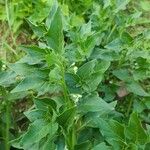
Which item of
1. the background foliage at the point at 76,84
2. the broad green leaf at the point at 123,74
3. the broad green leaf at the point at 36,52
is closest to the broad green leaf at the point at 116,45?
the background foliage at the point at 76,84

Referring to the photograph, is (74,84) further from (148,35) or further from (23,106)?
(23,106)

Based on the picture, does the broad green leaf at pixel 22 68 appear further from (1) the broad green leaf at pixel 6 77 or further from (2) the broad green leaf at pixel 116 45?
(2) the broad green leaf at pixel 116 45

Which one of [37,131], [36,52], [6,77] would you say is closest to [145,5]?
[6,77]

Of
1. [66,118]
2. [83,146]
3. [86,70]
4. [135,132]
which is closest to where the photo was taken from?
[135,132]

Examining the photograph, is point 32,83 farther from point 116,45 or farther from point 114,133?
point 116,45

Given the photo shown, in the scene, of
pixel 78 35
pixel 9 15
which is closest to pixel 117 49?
pixel 78 35
